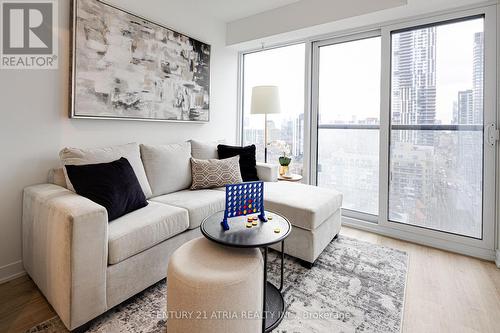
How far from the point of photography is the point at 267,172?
3055mm

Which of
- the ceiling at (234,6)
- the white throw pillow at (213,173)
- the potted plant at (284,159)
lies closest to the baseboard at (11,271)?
the white throw pillow at (213,173)

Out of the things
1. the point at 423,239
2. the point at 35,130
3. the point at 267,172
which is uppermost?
the point at 35,130

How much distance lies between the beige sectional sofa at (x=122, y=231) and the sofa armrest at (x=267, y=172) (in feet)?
1.29

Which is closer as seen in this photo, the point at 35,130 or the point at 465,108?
the point at 35,130

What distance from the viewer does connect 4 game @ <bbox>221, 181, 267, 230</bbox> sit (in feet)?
4.93

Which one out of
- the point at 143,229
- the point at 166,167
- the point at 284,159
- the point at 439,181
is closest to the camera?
the point at 143,229

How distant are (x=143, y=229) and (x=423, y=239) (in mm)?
2642

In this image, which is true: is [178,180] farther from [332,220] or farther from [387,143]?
[387,143]

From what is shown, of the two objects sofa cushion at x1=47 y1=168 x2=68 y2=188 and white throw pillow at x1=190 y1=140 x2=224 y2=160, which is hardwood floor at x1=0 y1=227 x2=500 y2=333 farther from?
white throw pillow at x1=190 y1=140 x2=224 y2=160

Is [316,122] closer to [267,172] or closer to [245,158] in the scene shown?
[267,172]

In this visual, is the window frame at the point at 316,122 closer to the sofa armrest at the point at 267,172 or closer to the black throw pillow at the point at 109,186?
the sofa armrest at the point at 267,172

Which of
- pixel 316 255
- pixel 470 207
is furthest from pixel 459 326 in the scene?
pixel 470 207

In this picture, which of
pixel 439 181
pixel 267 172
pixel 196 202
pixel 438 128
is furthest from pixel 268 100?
pixel 439 181

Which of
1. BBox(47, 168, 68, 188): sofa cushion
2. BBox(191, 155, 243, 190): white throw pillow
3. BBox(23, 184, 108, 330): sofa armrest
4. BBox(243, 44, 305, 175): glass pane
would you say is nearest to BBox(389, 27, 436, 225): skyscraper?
BBox(243, 44, 305, 175): glass pane
